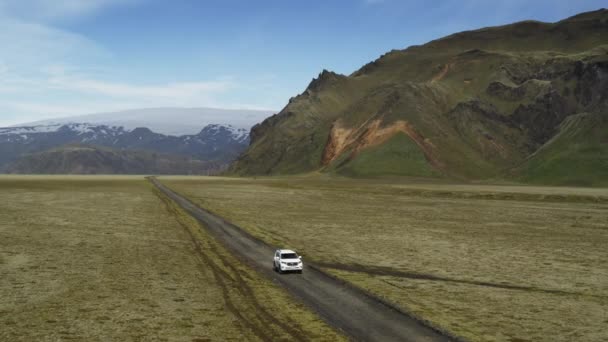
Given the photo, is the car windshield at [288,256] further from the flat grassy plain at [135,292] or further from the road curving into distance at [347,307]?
the flat grassy plain at [135,292]

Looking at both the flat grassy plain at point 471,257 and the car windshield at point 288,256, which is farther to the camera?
the car windshield at point 288,256

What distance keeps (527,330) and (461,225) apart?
39.4 meters

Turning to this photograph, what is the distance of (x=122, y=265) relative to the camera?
114 feet

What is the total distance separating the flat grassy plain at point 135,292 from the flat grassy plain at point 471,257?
6538 mm

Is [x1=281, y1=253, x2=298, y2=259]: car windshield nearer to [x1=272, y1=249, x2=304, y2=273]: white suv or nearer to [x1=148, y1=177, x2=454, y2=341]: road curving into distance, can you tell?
[x1=272, y1=249, x2=304, y2=273]: white suv

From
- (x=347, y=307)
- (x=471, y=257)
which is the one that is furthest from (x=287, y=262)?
(x=471, y=257)

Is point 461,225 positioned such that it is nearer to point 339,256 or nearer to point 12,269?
point 339,256

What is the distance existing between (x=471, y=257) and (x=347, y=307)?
1882cm

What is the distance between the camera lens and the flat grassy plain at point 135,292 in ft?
69.4

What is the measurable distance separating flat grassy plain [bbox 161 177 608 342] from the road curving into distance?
1.12 m

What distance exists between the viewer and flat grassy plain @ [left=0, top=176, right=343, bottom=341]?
21.1 meters

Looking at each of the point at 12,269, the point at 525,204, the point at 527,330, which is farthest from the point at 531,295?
the point at 525,204

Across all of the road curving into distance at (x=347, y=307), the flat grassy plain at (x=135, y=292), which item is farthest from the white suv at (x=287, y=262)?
the flat grassy plain at (x=135, y=292)

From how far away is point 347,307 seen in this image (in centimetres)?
2467
